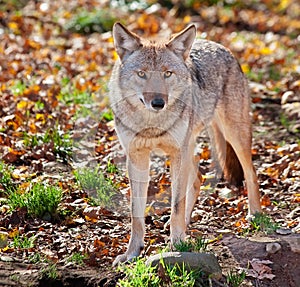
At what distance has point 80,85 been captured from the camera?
857 centimetres

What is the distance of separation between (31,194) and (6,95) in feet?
9.23

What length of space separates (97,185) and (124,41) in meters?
1.62

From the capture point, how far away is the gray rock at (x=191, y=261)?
4.52 m

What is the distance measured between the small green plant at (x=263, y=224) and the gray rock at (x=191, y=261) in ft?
3.25

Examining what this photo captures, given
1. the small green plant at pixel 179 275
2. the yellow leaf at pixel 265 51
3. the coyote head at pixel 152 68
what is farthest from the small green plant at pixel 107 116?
the yellow leaf at pixel 265 51

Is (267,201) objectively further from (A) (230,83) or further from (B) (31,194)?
(B) (31,194)

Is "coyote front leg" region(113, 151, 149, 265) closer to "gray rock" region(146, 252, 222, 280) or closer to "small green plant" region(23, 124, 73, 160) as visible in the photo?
"gray rock" region(146, 252, 222, 280)

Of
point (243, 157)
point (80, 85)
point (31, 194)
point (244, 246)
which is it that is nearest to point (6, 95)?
point (80, 85)

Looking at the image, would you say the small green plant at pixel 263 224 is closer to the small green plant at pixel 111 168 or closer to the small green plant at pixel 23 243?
the small green plant at pixel 111 168

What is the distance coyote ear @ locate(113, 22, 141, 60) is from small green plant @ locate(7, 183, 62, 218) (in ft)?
4.40

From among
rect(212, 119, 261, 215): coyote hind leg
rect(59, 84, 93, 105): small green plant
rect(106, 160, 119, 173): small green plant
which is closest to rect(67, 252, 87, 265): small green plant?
rect(106, 160, 119, 173): small green plant

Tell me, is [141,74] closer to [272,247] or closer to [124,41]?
[124,41]

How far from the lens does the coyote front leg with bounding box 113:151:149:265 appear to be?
5184 mm

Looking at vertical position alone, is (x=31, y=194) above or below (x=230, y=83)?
below
